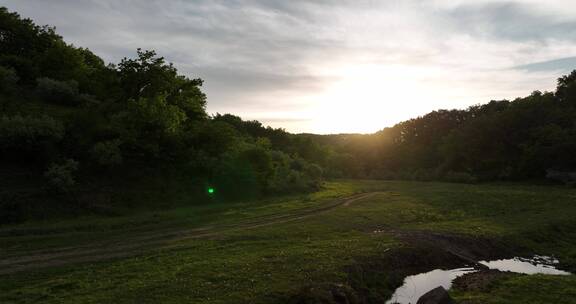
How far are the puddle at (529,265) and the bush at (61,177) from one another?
3249 cm

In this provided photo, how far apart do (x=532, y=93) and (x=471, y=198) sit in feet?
190

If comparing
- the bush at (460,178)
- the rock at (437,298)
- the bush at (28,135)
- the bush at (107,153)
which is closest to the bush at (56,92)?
the bush at (28,135)

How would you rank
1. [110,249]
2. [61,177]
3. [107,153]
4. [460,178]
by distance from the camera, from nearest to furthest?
[110,249] < [61,177] < [107,153] < [460,178]

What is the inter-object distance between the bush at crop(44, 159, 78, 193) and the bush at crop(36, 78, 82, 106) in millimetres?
19783

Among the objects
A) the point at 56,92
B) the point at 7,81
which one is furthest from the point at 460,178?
the point at 7,81

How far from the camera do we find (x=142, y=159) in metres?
44.8

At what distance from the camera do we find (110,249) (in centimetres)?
2412

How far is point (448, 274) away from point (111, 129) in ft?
115

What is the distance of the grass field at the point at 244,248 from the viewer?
690 inches

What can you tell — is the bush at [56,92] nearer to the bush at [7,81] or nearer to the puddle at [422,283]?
the bush at [7,81]

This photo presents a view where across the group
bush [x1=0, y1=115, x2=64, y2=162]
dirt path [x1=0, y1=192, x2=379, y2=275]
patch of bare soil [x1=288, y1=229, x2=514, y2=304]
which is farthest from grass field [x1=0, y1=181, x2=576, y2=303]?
bush [x1=0, y1=115, x2=64, y2=162]

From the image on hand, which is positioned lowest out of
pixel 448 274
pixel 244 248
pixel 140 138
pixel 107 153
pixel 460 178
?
pixel 448 274

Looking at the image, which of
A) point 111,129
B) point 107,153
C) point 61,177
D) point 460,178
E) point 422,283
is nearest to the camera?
point 422,283

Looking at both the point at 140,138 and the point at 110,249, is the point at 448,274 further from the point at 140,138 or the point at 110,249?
the point at 140,138
